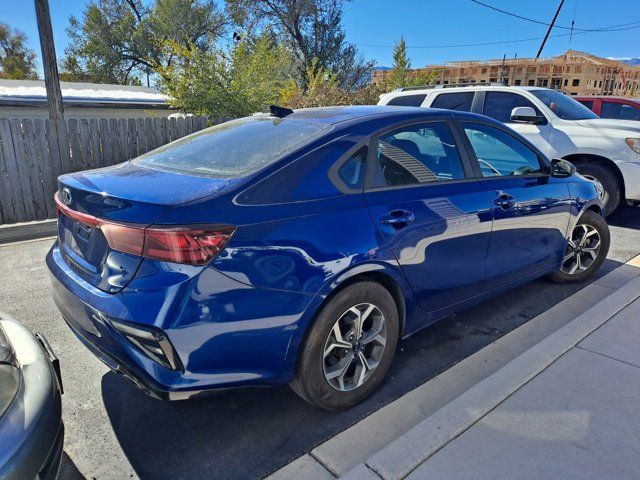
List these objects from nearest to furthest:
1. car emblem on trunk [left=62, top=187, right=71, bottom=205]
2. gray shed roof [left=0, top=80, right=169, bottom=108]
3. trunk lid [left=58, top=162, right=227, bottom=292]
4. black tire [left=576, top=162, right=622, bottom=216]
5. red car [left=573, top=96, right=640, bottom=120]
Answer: trunk lid [left=58, top=162, right=227, bottom=292], car emblem on trunk [left=62, top=187, right=71, bottom=205], black tire [left=576, top=162, right=622, bottom=216], red car [left=573, top=96, right=640, bottom=120], gray shed roof [left=0, top=80, right=169, bottom=108]

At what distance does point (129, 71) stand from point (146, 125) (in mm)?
26911

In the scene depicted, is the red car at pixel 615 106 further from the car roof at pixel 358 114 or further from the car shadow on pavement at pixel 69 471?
the car shadow on pavement at pixel 69 471

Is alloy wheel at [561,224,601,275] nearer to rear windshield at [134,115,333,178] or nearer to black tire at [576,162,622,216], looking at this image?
black tire at [576,162,622,216]

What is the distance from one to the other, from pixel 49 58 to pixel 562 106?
7997mm

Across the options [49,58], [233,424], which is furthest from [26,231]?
[233,424]

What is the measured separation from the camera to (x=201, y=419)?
8.66 feet

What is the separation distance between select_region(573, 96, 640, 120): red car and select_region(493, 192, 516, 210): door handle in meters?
8.73

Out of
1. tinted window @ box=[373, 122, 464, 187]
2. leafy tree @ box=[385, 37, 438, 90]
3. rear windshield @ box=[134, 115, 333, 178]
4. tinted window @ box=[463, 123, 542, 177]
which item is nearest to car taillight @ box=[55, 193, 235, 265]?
rear windshield @ box=[134, 115, 333, 178]

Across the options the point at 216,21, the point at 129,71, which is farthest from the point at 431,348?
the point at 129,71

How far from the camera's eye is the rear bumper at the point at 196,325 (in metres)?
2.01

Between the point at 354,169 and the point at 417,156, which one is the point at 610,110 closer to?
the point at 417,156

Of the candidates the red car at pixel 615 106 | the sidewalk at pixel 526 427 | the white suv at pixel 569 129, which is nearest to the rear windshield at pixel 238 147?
the sidewalk at pixel 526 427

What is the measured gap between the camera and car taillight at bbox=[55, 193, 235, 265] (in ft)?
6.64

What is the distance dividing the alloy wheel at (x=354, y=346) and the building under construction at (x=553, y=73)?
37.0m
